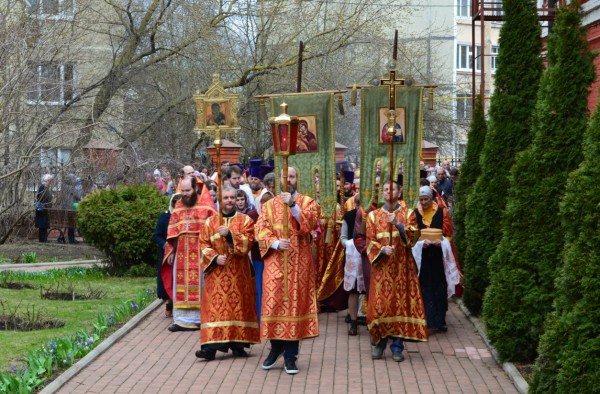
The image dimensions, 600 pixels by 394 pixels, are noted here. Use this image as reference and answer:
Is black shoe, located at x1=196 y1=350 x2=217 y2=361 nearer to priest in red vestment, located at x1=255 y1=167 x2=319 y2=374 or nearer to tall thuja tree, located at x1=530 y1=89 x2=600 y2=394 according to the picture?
priest in red vestment, located at x1=255 y1=167 x2=319 y2=374

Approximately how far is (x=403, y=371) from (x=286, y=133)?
2.53 m

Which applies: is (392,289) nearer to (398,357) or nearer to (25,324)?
(398,357)

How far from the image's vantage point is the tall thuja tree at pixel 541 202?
9.68 metres

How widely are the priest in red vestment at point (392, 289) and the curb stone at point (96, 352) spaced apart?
2.79 meters

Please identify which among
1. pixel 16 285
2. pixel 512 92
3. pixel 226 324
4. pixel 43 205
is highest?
pixel 512 92

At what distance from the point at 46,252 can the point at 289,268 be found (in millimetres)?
12944

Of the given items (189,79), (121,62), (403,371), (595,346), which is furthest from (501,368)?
(189,79)

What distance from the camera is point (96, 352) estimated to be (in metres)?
11.9

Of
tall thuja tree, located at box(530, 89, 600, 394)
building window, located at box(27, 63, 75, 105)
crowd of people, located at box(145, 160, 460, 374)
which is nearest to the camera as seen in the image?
tall thuja tree, located at box(530, 89, 600, 394)

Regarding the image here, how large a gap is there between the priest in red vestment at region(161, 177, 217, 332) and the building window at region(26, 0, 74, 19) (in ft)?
36.4

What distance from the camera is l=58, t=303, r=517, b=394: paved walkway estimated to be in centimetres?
1036

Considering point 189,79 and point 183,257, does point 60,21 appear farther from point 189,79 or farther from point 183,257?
point 183,257

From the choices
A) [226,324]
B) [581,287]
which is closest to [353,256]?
[226,324]

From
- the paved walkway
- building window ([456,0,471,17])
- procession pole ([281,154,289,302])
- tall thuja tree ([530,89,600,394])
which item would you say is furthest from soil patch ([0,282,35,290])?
building window ([456,0,471,17])
